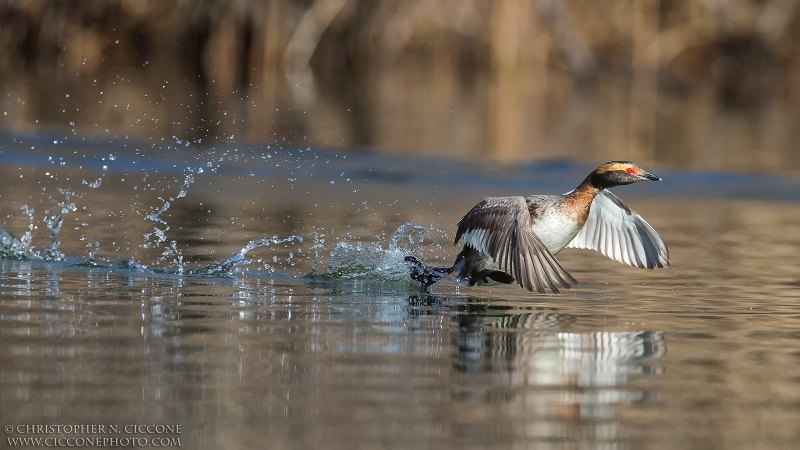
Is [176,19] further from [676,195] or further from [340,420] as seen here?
[340,420]

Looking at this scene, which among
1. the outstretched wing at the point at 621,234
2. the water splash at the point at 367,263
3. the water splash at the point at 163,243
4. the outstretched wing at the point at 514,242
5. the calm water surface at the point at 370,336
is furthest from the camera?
the outstretched wing at the point at 621,234

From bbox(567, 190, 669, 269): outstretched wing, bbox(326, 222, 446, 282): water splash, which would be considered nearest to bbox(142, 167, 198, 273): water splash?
bbox(326, 222, 446, 282): water splash

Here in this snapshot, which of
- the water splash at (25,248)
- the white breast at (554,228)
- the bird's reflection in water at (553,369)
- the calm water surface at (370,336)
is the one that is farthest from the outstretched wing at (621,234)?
the water splash at (25,248)

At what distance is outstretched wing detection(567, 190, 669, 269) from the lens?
8.68 m

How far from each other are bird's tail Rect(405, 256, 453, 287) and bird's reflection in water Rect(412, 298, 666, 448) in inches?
32.0

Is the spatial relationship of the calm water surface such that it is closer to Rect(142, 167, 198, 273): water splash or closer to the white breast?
Rect(142, 167, 198, 273): water splash

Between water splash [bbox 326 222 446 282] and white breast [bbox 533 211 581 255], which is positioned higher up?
white breast [bbox 533 211 581 255]

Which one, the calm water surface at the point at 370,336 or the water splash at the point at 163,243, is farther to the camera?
the water splash at the point at 163,243

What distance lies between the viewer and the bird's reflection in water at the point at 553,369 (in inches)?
195

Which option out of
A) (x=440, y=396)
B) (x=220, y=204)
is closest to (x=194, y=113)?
(x=220, y=204)

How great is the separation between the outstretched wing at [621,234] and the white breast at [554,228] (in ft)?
2.05

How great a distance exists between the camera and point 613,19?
1078 inches

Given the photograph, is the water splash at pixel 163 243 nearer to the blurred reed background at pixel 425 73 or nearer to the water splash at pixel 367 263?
the water splash at pixel 367 263

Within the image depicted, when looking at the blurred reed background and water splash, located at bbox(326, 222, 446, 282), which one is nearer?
water splash, located at bbox(326, 222, 446, 282)
